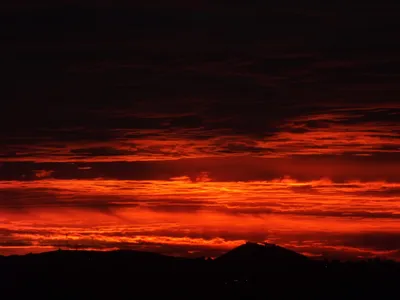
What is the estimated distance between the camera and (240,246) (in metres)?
148

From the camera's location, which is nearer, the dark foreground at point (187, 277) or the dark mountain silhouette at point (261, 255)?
the dark foreground at point (187, 277)

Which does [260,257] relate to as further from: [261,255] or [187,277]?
[187,277]

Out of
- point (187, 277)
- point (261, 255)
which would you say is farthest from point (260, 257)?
point (187, 277)

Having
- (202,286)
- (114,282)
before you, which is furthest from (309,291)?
(114,282)

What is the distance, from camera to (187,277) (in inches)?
5022

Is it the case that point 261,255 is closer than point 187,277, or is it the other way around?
point 187,277

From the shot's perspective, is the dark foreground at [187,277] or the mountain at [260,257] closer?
the dark foreground at [187,277]

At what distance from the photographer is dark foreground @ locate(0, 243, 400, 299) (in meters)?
118

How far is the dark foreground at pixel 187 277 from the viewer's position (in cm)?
11812

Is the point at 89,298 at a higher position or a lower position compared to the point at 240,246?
lower

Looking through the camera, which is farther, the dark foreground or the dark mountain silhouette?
the dark mountain silhouette

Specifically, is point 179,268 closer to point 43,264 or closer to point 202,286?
point 202,286

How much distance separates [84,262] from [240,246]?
91.7 ft

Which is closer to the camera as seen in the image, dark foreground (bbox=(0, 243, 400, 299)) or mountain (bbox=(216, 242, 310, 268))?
dark foreground (bbox=(0, 243, 400, 299))
